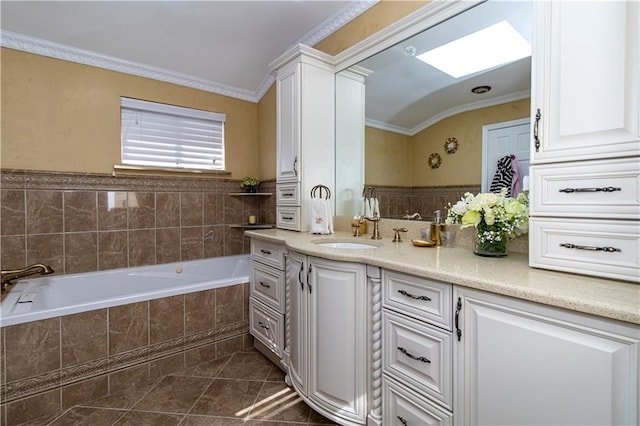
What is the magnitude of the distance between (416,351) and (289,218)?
159 cm

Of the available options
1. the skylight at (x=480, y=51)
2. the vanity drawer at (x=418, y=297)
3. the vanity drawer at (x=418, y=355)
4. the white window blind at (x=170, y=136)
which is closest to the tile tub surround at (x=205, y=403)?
the vanity drawer at (x=418, y=355)

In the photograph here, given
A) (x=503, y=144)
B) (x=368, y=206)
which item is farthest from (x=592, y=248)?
(x=368, y=206)

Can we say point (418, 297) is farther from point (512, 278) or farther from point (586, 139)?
point (586, 139)

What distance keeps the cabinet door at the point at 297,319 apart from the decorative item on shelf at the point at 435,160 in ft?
3.14

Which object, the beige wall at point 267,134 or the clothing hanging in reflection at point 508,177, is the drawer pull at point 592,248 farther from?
the beige wall at point 267,134

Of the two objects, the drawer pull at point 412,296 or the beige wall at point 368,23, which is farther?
the beige wall at point 368,23

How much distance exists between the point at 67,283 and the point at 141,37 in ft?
6.94

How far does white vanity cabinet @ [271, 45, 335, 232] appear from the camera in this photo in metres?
2.32

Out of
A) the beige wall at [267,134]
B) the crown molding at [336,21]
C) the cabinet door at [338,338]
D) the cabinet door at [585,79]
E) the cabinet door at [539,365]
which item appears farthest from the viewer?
the beige wall at [267,134]

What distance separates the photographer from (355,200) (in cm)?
232

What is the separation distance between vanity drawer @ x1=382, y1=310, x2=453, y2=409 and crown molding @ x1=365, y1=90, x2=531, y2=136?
114cm

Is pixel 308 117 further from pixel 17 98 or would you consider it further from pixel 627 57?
pixel 17 98

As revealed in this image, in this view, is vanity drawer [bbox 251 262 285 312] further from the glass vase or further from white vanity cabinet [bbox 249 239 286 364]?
the glass vase

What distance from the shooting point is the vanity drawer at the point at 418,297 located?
1063 millimetres
